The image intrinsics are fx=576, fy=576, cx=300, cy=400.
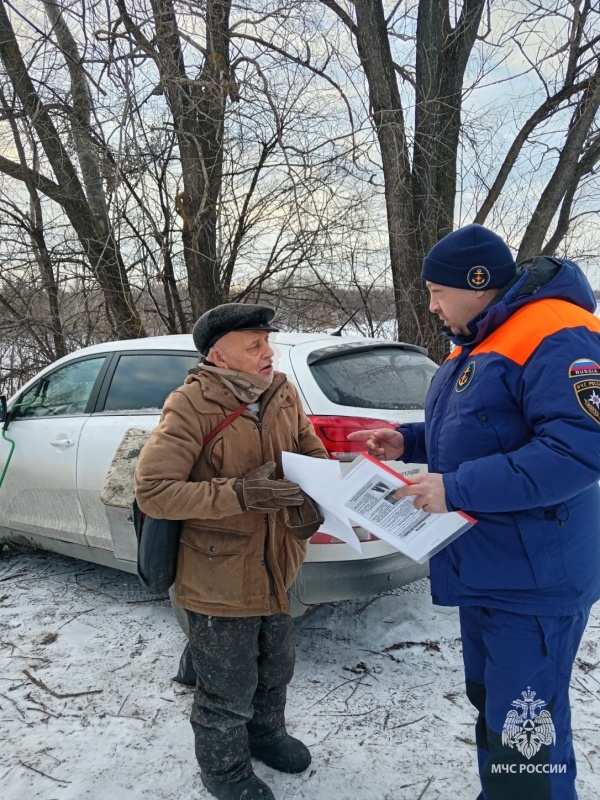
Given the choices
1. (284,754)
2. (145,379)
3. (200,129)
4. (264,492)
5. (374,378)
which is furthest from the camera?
(200,129)

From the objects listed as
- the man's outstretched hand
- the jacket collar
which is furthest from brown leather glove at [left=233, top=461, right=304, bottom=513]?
the man's outstretched hand

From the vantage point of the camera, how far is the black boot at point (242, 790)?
2.03 meters

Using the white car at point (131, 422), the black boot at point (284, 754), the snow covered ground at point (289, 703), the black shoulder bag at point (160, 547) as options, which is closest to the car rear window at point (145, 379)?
the white car at point (131, 422)

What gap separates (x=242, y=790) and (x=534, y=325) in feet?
6.07

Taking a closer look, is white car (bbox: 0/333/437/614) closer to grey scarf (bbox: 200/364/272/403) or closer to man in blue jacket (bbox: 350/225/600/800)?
grey scarf (bbox: 200/364/272/403)

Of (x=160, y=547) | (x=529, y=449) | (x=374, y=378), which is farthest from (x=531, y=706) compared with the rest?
(x=374, y=378)

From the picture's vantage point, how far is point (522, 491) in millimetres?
1444

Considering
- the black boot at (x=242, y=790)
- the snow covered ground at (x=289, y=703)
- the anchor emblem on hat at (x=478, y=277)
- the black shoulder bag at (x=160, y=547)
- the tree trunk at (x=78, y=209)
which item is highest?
the tree trunk at (x=78, y=209)

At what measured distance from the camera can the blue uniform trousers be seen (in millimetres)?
1591

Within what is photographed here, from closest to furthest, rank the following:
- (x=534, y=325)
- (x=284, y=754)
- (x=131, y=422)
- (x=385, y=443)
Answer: (x=534, y=325), (x=385, y=443), (x=284, y=754), (x=131, y=422)

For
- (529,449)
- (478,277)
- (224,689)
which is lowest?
(224,689)

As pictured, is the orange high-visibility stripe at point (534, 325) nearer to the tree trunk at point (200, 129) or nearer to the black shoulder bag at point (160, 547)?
the black shoulder bag at point (160, 547)

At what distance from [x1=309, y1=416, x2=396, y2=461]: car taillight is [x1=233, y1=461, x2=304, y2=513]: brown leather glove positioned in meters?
0.85

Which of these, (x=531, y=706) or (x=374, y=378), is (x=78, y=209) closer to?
(x=374, y=378)
